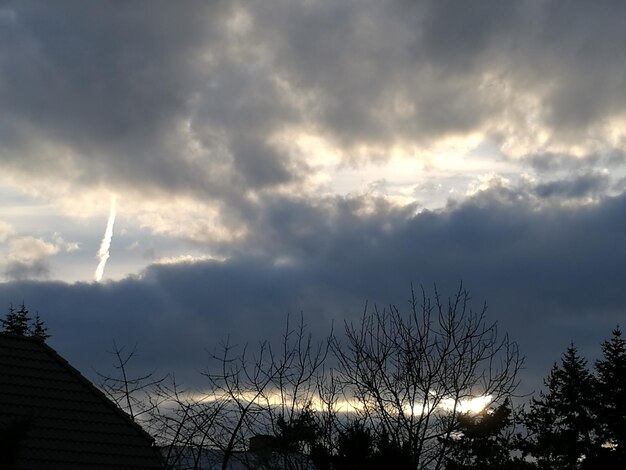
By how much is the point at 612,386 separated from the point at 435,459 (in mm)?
40037

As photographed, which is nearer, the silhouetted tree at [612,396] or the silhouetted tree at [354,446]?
the silhouetted tree at [354,446]

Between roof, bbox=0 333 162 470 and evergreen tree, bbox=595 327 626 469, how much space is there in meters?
37.7

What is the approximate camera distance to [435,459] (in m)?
15.4

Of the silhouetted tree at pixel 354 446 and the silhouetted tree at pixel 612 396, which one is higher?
the silhouetted tree at pixel 612 396

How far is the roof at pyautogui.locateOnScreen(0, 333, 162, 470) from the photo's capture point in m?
14.6

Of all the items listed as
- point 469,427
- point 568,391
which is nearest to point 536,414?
point 568,391

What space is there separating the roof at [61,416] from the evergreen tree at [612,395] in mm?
37733

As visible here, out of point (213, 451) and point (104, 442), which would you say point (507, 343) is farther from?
point (104, 442)

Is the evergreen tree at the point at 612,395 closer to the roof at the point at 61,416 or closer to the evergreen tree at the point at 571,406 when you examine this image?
the evergreen tree at the point at 571,406

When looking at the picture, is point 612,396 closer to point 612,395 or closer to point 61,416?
point 612,395

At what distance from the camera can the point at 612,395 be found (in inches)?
1993

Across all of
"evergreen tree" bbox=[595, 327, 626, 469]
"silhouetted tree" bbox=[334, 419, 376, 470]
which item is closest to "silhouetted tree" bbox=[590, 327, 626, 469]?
"evergreen tree" bbox=[595, 327, 626, 469]

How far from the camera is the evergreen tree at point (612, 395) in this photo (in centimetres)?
4838

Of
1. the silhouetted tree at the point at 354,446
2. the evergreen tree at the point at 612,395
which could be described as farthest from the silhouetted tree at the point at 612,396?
the silhouetted tree at the point at 354,446
